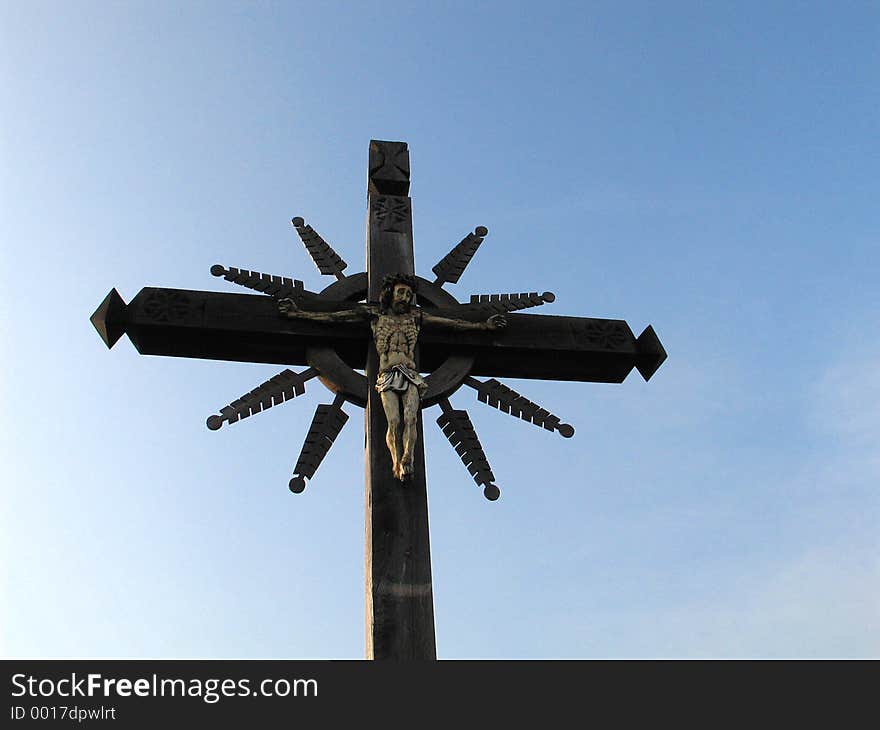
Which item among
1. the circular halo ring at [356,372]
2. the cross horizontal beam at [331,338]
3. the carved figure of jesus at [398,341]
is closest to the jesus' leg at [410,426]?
the carved figure of jesus at [398,341]

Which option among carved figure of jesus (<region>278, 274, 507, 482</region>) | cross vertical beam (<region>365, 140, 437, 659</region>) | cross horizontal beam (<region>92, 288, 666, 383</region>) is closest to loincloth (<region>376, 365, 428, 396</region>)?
carved figure of jesus (<region>278, 274, 507, 482</region>)

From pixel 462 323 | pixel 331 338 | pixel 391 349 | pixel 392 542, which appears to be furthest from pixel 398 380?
pixel 392 542

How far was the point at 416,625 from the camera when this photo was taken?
20.0 feet

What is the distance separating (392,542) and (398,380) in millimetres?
998

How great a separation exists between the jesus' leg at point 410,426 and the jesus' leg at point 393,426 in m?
0.04

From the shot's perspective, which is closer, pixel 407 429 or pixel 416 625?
pixel 416 625

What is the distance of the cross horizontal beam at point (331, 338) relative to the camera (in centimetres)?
721

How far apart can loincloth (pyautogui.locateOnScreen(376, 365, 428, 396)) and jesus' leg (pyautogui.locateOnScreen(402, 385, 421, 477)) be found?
0.12 feet

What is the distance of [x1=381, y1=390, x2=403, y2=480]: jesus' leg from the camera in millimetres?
6645

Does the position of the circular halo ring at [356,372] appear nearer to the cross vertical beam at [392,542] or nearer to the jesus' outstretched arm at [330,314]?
the cross vertical beam at [392,542]
